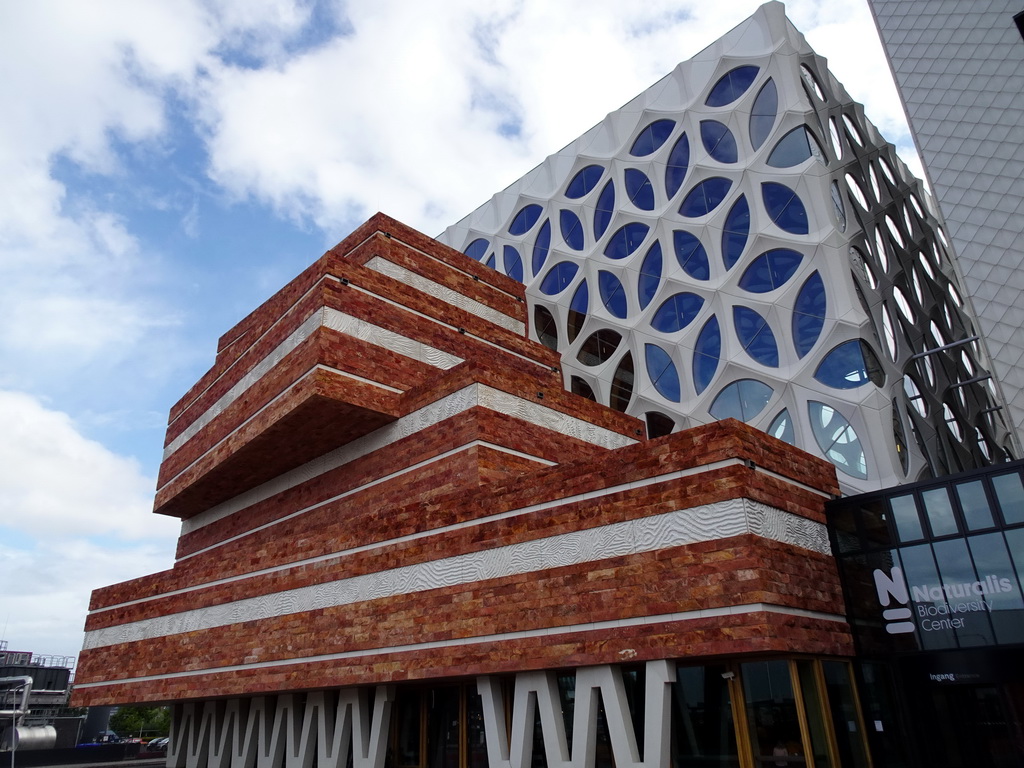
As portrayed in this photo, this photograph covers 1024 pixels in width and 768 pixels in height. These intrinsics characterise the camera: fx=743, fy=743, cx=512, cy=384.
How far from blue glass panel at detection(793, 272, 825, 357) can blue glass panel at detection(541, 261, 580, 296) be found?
36.1ft

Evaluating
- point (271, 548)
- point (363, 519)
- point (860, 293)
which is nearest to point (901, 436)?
point (860, 293)

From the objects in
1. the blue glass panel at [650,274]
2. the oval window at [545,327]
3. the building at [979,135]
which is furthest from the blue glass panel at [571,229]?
the building at [979,135]

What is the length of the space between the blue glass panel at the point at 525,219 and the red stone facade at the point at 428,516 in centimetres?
425

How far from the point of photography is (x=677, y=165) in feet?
96.4

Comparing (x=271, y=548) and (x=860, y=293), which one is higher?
(x=860, y=293)

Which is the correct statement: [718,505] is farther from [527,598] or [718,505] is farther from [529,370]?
[529,370]

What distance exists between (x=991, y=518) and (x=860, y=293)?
416 inches

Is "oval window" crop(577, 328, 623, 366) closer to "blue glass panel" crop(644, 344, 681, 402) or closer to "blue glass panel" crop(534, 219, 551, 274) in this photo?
"blue glass panel" crop(644, 344, 681, 402)

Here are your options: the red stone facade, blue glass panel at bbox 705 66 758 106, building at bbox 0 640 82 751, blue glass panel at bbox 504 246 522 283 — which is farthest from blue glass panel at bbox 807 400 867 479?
building at bbox 0 640 82 751

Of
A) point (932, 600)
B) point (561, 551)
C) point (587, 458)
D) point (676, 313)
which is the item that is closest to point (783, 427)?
point (587, 458)

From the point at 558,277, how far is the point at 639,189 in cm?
532

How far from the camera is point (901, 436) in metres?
21.6

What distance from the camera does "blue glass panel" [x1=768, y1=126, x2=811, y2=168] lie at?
25.1 m

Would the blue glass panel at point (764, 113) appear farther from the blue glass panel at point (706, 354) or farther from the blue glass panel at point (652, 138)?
the blue glass panel at point (706, 354)
